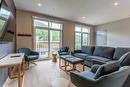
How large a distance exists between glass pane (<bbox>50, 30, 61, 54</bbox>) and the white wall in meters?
3.98

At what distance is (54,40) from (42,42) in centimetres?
83

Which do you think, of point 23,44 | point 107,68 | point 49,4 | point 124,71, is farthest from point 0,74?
point 49,4

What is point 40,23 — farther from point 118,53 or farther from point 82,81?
point 82,81

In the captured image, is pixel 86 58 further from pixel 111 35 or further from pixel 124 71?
pixel 111 35

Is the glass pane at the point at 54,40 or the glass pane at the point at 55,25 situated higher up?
the glass pane at the point at 55,25

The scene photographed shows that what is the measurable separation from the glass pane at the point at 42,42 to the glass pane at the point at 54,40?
0.34 metres

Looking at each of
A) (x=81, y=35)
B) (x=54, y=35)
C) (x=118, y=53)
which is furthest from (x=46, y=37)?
(x=118, y=53)

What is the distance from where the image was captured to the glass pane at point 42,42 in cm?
517

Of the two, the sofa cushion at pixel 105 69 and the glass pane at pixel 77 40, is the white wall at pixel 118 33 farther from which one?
the sofa cushion at pixel 105 69

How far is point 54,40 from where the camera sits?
19.0 feet

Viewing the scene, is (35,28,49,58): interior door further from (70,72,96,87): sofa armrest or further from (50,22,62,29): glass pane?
(70,72,96,87): sofa armrest

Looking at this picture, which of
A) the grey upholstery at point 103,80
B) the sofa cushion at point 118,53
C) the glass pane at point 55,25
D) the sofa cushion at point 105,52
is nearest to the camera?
the grey upholstery at point 103,80

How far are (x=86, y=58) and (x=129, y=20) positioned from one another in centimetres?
412

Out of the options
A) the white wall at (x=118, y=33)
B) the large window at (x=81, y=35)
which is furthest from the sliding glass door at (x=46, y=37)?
the white wall at (x=118, y=33)
